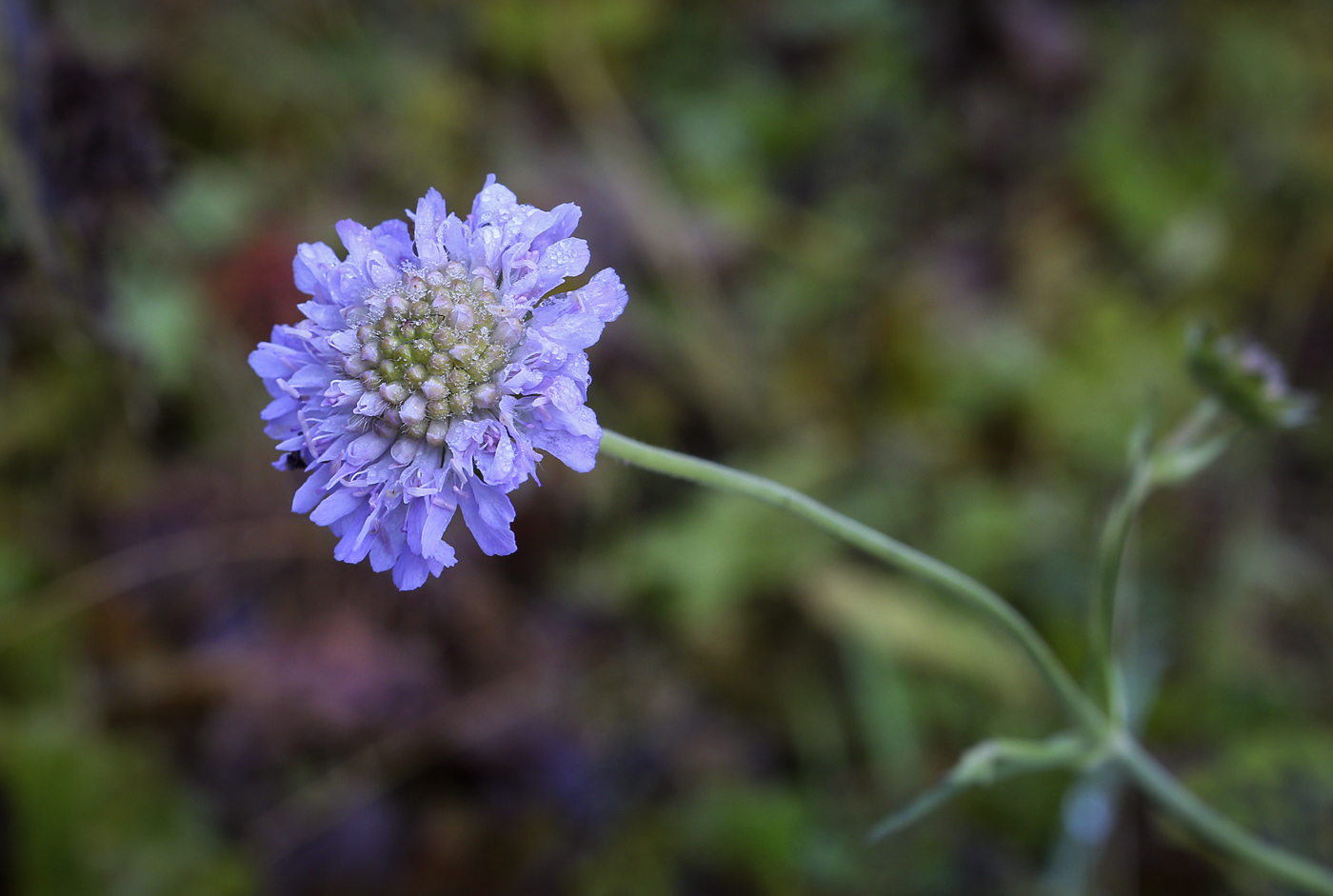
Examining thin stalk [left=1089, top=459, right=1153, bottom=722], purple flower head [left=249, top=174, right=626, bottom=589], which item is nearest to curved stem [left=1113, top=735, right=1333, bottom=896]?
thin stalk [left=1089, top=459, right=1153, bottom=722]

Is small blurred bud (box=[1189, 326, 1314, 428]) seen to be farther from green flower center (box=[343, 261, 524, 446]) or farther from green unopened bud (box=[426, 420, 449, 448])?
green unopened bud (box=[426, 420, 449, 448])

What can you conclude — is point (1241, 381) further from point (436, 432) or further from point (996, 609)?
point (436, 432)

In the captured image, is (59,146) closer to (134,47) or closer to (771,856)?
(134,47)

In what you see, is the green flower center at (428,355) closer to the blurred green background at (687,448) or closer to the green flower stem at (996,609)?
the green flower stem at (996,609)

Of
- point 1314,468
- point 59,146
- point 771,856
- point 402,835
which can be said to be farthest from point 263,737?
point 1314,468

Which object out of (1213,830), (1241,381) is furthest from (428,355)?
(1213,830)

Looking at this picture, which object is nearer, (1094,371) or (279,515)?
(279,515)

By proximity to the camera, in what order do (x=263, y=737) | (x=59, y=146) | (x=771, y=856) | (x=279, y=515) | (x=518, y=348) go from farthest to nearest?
(x=279, y=515) < (x=263, y=737) < (x=771, y=856) < (x=59, y=146) < (x=518, y=348)

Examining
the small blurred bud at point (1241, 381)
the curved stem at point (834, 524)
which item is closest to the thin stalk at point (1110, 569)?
the curved stem at point (834, 524)
